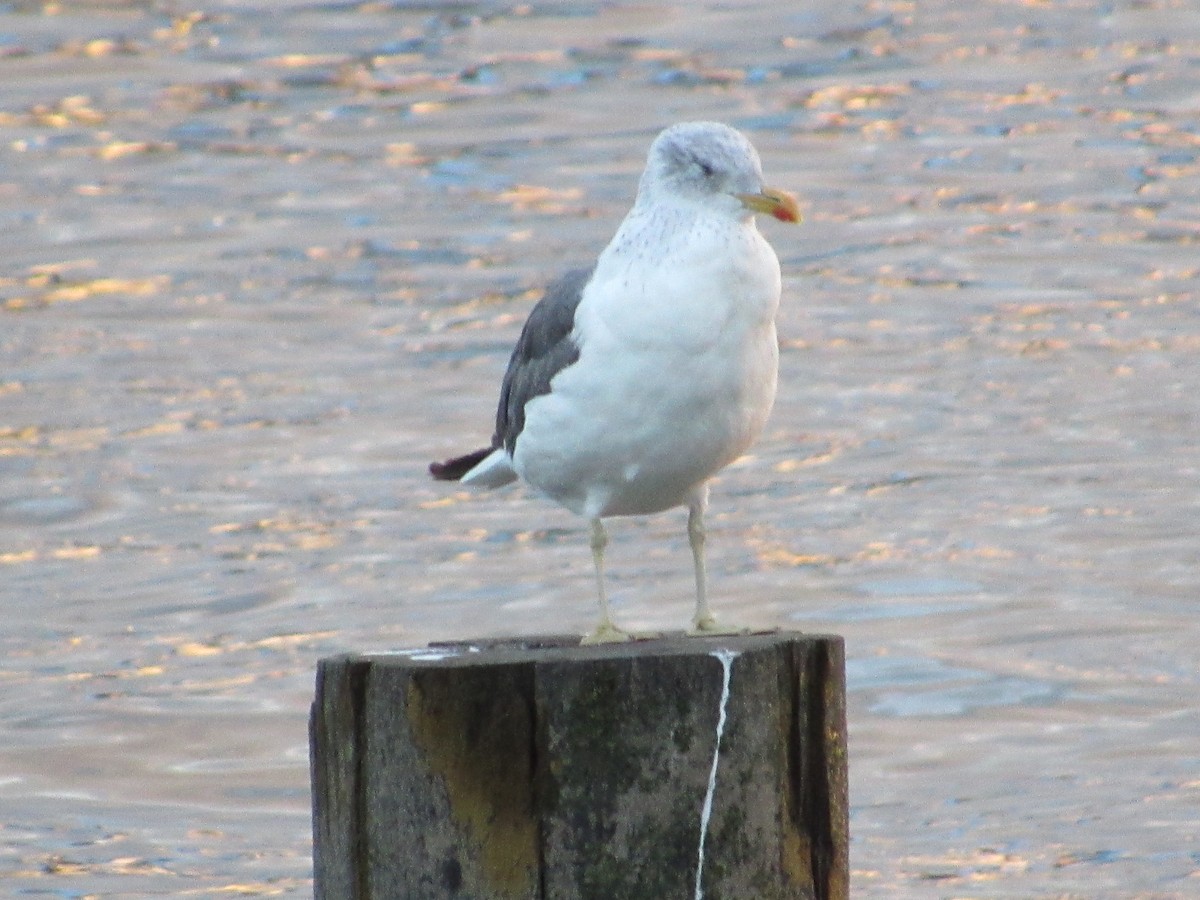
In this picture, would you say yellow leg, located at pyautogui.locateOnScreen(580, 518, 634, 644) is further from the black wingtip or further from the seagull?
the black wingtip

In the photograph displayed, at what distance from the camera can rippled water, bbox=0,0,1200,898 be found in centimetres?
905

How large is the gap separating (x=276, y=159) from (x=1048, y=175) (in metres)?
6.13

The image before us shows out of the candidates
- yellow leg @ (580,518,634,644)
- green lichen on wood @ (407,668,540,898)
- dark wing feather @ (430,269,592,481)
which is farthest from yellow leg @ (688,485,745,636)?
green lichen on wood @ (407,668,540,898)

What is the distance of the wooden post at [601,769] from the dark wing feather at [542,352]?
1364 millimetres

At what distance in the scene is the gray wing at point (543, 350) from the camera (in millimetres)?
5539

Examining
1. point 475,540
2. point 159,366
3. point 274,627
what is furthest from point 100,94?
point 274,627

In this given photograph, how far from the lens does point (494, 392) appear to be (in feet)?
47.7

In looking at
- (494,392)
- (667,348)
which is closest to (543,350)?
(667,348)

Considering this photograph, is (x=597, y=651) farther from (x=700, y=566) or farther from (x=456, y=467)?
(x=456, y=467)

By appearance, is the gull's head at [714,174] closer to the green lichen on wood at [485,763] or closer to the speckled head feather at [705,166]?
the speckled head feather at [705,166]

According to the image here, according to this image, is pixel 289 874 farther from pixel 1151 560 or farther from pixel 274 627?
pixel 1151 560

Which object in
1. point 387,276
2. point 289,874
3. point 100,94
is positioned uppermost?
point 100,94

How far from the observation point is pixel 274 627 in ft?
36.3

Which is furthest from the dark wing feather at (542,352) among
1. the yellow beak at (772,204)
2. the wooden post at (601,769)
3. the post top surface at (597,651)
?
the wooden post at (601,769)
